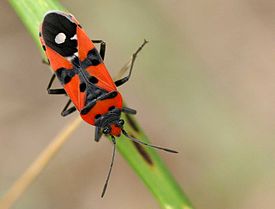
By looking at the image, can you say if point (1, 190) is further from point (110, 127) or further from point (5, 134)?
point (110, 127)

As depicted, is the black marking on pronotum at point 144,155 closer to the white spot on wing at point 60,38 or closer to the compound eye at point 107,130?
the compound eye at point 107,130

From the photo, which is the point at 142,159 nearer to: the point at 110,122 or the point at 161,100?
the point at 110,122

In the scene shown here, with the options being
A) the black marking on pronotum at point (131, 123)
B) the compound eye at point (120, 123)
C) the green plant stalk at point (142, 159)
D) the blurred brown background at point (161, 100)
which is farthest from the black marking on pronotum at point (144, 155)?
the blurred brown background at point (161, 100)

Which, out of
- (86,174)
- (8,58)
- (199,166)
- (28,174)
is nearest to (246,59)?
(199,166)

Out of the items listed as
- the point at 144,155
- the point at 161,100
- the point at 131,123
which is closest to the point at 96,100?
Result: the point at 131,123

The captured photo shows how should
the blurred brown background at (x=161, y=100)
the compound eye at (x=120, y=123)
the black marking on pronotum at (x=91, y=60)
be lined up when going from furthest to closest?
1. the blurred brown background at (x=161, y=100)
2. the black marking on pronotum at (x=91, y=60)
3. the compound eye at (x=120, y=123)
